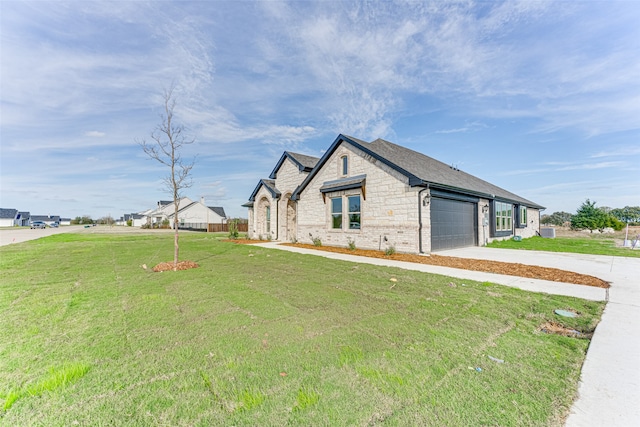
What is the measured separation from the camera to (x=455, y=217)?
14.1 meters

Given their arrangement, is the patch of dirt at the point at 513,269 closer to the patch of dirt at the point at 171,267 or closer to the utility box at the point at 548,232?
the patch of dirt at the point at 171,267

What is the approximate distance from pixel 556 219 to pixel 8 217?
132m

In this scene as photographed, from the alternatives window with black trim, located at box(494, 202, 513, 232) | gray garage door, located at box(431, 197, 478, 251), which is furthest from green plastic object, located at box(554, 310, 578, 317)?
window with black trim, located at box(494, 202, 513, 232)

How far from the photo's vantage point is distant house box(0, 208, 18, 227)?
70.4m

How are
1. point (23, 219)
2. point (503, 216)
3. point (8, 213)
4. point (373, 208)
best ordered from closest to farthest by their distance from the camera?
point (373, 208), point (503, 216), point (8, 213), point (23, 219)

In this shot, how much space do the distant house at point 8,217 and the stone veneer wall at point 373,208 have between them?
4007 inches

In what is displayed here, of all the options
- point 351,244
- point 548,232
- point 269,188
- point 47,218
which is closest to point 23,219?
point 47,218

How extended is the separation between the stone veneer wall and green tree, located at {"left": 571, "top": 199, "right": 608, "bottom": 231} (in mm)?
30139

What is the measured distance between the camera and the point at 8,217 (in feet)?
233

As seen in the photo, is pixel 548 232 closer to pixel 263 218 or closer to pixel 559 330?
pixel 263 218

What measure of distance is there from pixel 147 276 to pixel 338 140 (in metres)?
11.6

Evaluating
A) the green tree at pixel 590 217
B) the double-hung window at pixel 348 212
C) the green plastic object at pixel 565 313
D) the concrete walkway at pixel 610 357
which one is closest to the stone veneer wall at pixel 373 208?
the double-hung window at pixel 348 212

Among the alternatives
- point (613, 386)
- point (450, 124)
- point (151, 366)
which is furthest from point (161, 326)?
point (450, 124)

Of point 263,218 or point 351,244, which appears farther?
point 263,218
